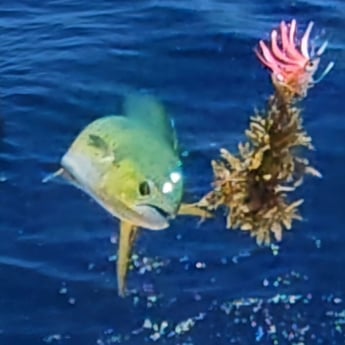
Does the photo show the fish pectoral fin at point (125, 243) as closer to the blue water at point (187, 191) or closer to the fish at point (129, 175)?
the fish at point (129, 175)

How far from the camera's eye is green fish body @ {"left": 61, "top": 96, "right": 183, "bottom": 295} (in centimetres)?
291

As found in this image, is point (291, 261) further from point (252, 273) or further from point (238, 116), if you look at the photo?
point (238, 116)

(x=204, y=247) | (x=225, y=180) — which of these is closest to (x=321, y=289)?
(x=204, y=247)

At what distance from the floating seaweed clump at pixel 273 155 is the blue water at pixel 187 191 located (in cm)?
171

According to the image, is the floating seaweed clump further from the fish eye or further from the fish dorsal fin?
the fish dorsal fin

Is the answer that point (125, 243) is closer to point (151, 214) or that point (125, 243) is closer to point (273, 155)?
point (151, 214)

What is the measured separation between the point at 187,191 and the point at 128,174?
1876 millimetres

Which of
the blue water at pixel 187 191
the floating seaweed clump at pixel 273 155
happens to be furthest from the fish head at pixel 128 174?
the blue water at pixel 187 191

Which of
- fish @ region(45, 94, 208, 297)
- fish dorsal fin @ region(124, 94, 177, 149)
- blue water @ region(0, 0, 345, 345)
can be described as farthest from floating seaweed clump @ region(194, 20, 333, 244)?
blue water @ region(0, 0, 345, 345)

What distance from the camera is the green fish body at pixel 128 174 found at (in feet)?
9.53

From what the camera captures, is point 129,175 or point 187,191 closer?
point 129,175

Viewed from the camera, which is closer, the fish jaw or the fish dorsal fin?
the fish jaw

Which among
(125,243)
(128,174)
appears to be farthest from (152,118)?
(125,243)

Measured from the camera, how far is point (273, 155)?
261 centimetres
